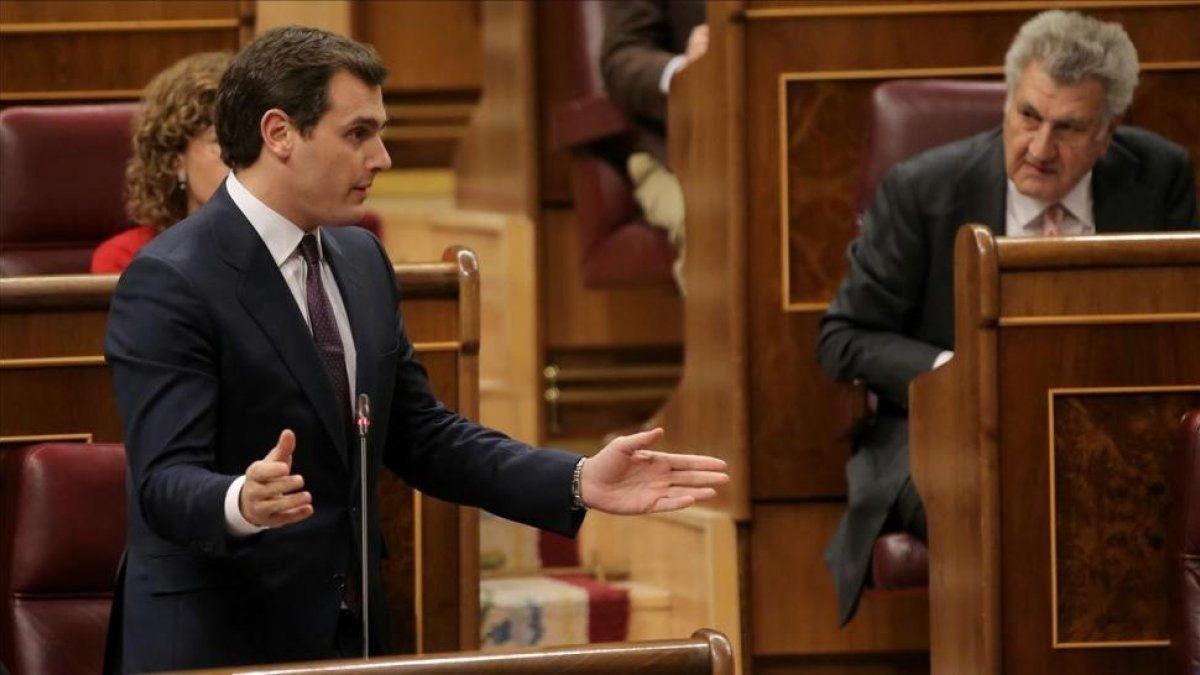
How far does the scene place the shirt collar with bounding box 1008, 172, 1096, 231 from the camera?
1770 millimetres

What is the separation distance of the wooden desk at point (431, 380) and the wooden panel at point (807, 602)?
1.39ft

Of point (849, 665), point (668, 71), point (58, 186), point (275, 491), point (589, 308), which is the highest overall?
point (668, 71)

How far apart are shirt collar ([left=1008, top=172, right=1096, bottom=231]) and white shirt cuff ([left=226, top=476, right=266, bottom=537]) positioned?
843mm

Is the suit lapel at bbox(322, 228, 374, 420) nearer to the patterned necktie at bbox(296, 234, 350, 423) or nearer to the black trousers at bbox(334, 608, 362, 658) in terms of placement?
the patterned necktie at bbox(296, 234, 350, 423)

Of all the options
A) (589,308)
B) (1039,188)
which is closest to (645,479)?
(1039,188)

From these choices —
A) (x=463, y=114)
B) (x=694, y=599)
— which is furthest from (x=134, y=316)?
(x=463, y=114)

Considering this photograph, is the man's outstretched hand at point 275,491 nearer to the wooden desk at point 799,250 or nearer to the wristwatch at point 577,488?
the wristwatch at point 577,488

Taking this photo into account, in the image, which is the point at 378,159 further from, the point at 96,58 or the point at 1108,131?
the point at 96,58

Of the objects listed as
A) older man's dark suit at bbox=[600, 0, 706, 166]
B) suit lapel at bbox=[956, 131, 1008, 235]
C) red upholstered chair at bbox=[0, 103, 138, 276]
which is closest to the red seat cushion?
suit lapel at bbox=[956, 131, 1008, 235]

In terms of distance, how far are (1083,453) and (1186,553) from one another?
4.6 inches

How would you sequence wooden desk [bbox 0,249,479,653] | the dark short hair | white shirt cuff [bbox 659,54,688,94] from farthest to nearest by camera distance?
white shirt cuff [bbox 659,54,688,94] → wooden desk [bbox 0,249,479,653] → the dark short hair

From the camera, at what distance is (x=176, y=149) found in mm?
1713

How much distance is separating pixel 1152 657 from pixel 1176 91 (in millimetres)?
607

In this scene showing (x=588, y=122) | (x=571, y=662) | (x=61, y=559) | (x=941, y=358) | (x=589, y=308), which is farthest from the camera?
(x=589, y=308)
